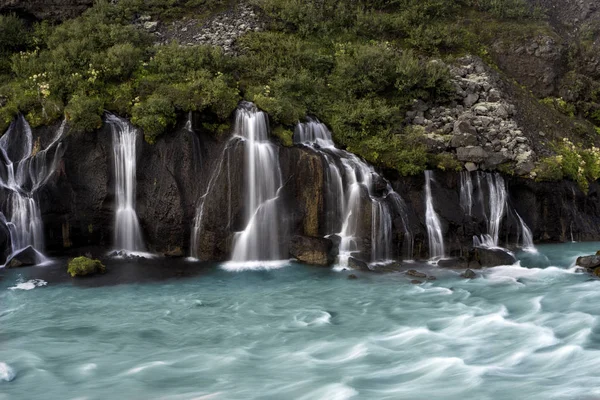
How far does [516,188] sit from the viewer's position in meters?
20.0

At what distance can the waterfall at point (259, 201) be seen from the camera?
17.8m

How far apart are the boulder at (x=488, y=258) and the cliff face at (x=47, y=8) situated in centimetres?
2037

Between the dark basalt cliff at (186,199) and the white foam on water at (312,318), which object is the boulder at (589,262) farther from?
the white foam on water at (312,318)

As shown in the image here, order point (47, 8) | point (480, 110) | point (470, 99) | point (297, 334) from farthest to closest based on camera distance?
point (47, 8)
point (470, 99)
point (480, 110)
point (297, 334)

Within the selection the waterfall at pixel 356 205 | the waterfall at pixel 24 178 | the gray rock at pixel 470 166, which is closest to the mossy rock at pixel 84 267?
the waterfall at pixel 24 178

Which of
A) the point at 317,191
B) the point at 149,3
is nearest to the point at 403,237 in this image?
the point at 317,191

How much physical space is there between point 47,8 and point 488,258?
2156cm

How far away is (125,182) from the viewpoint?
18.3 meters

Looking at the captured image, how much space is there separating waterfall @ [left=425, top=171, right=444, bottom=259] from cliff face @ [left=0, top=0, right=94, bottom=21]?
17.8m

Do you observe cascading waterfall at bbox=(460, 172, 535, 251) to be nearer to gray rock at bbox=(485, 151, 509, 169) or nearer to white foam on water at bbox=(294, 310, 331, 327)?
gray rock at bbox=(485, 151, 509, 169)

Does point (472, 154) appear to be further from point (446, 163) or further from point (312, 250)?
point (312, 250)

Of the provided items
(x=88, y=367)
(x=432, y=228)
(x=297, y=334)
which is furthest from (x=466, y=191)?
(x=88, y=367)

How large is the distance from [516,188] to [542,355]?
1109cm

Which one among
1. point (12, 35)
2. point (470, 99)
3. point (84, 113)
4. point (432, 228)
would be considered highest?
point (12, 35)
